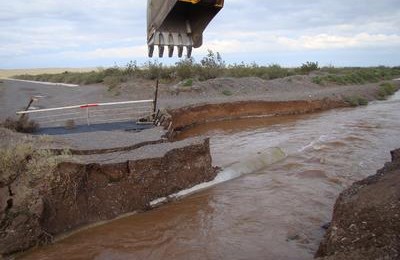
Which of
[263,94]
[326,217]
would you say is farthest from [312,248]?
[263,94]

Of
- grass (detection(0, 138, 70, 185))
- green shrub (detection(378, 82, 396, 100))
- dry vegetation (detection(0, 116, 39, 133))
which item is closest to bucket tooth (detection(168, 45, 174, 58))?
grass (detection(0, 138, 70, 185))

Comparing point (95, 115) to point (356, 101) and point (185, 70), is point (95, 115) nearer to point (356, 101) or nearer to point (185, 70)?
point (185, 70)

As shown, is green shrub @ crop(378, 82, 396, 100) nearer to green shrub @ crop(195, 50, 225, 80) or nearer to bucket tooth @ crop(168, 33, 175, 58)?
green shrub @ crop(195, 50, 225, 80)

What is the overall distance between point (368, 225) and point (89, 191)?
4.50 meters

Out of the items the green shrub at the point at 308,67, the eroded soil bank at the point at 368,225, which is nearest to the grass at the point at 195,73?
the green shrub at the point at 308,67

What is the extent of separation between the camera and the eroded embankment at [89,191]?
20.7 feet

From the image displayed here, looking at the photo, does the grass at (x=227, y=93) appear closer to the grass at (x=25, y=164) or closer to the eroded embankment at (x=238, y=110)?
the eroded embankment at (x=238, y=110)

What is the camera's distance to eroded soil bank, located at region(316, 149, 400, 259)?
14.5 feet

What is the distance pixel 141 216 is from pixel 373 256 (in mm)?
4385

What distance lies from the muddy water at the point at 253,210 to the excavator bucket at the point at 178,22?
289cm

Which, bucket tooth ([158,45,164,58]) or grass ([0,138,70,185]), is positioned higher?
bucket tooth ([158,45,164,58])

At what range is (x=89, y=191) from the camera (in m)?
7.32

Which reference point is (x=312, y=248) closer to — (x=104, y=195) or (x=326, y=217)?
(x=326, y=217)

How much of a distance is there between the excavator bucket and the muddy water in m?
2.89
